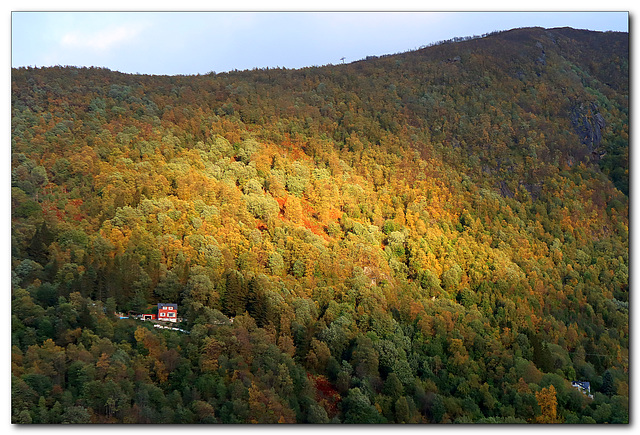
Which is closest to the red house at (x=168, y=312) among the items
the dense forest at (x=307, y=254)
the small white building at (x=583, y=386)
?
the dense forest at (x=307, y=254)

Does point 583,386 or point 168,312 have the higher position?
point 168,312

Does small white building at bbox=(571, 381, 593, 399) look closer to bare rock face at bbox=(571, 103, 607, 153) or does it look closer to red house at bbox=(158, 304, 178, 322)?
red house at bbox=(158, 304, 178, 322)

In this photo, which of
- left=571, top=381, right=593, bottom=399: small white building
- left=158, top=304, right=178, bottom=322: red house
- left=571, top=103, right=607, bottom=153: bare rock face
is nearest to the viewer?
left=571, top=381, right=593, bottom=399: small white building

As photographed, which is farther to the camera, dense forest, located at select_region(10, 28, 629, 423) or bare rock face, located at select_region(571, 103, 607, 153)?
bare rock face, located at select_region(571, 103, 607, 153)

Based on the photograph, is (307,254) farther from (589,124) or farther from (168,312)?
(589,124)

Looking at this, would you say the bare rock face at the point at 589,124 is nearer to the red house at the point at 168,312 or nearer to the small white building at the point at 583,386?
the small white building at the point at 583,386

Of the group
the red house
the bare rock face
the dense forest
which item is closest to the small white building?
the dense forest

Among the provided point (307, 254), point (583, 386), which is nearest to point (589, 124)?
point (307, 254)
